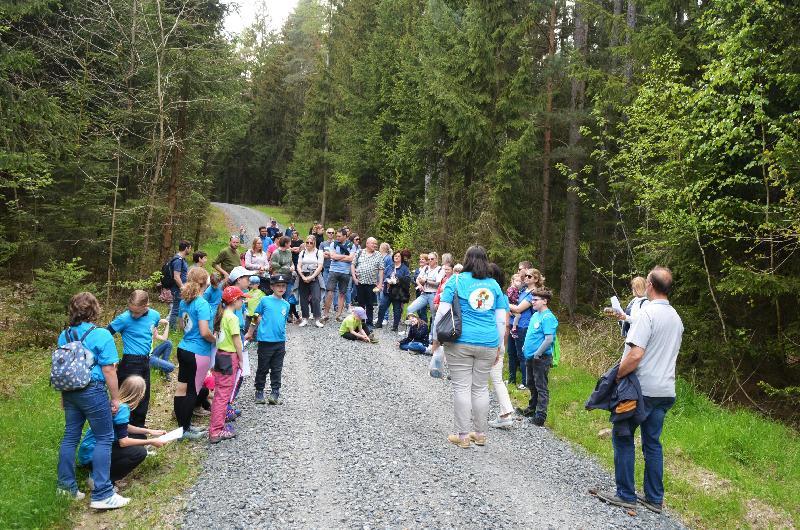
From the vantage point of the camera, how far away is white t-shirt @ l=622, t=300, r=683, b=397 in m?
4.91

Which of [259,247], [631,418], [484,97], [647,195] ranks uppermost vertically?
[484,97]

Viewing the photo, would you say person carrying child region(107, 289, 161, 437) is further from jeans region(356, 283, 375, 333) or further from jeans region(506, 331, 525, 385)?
jeans region(356, 283, 375, 333)

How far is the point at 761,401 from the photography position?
9.80 m

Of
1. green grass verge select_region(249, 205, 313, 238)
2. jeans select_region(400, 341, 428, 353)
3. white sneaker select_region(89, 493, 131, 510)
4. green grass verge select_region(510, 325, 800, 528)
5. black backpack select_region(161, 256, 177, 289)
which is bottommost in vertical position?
white sneaker select_region(89, 493, 131, 510)

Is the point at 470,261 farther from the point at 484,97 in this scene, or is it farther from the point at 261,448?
the point at 484,97

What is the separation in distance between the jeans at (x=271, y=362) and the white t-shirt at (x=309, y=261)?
4740 millimetres

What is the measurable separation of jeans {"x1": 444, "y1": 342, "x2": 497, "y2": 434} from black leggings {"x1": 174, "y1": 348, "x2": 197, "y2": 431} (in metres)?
2.88

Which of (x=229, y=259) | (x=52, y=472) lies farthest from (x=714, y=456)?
(x=229, y=259)

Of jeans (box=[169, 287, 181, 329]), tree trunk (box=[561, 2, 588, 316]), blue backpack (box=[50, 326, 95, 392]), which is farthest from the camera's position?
tree trunk (box=[561, 2, 588, 316])

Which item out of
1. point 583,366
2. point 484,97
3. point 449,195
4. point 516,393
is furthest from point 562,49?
point 516,393

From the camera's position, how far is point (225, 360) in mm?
6238

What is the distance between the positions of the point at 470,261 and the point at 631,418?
87.9 inches

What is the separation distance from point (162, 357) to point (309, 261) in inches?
170

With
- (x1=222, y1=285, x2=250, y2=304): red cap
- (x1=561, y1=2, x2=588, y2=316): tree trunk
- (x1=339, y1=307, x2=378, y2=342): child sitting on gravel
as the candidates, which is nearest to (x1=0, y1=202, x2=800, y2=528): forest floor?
(x1=222, y1=285, x2=250, y2=304): red cap
